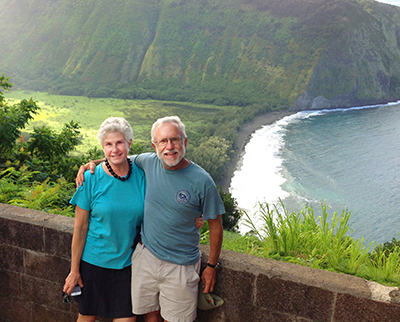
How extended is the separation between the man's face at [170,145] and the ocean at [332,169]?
2197 centimetres

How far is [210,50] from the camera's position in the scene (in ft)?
323

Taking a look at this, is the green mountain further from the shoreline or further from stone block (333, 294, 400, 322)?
Answer: stone block (333, 294, 400, 322)

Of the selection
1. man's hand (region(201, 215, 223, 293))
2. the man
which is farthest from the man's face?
man's hand (region(201, 215, 223, 293))

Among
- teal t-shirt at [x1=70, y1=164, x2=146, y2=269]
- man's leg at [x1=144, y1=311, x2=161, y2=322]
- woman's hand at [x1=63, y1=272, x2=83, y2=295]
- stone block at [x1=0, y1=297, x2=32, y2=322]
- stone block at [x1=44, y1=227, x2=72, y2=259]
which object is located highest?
teal t-shirt at [x1=70, y1=164, x2=146, y2=269]

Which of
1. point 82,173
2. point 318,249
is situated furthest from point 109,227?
point 318,249

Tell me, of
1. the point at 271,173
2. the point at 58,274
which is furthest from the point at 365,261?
the point at 271,173

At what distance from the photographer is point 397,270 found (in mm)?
2240

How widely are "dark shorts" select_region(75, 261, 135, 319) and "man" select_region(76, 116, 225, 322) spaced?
0.29 feet

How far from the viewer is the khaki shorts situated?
1.90 metres

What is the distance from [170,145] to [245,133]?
190 feet

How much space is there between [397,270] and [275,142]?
53088mm

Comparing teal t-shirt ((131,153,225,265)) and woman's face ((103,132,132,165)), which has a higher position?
woman's face ((103,132,132,165))

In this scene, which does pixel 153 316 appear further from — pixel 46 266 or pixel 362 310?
pixel 362 310

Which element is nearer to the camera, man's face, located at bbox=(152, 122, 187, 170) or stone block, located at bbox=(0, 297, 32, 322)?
man's face, located at bbox=(152, 122, 187, 170)
